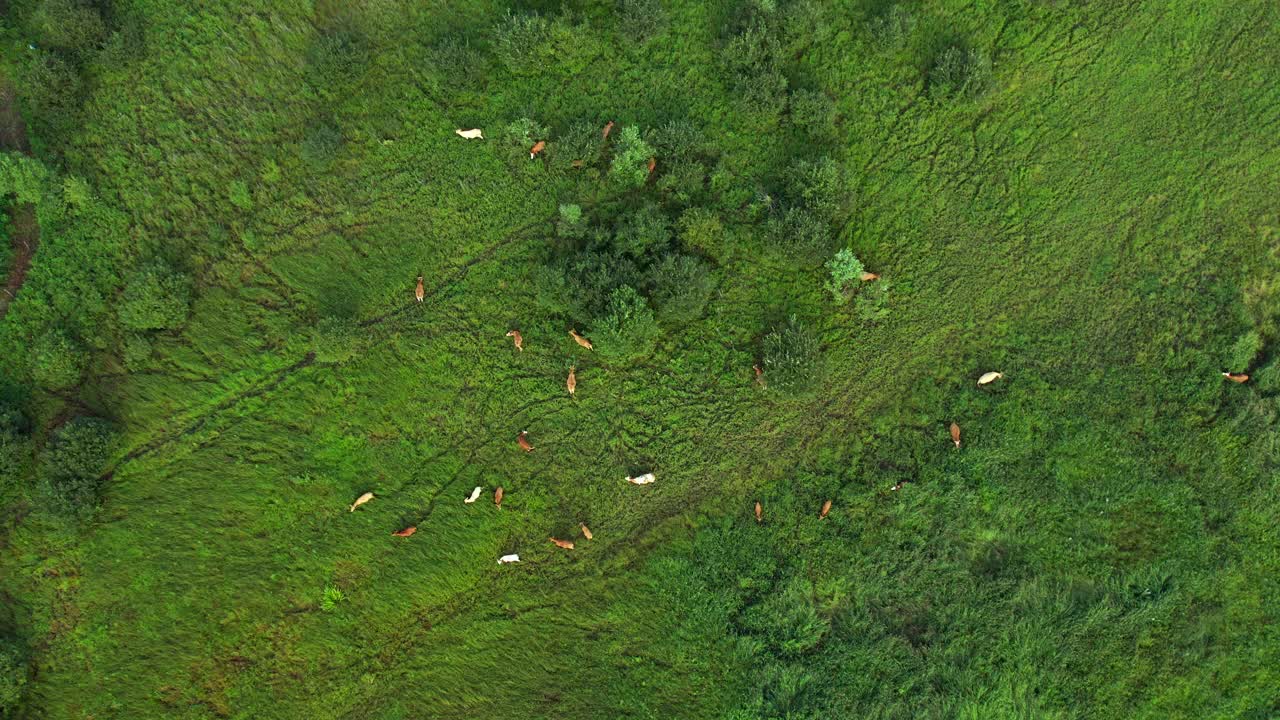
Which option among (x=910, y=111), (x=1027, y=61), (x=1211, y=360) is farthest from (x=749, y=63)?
(x=1211, y=360)

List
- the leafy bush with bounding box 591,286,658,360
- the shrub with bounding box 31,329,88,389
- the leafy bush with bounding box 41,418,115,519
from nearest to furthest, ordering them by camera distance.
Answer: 1. the leafy bush with bounding box 41,418,115,519
2. the shrub with bounding box 31,329,88,389
3. the leafy bush with bounding box 591,286,658,360

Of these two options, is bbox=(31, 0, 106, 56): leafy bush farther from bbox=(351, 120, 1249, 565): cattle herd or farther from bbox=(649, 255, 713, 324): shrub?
bbox=(649, 255, 713, 324): shrub

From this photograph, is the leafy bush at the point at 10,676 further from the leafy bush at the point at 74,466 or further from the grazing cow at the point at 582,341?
the grazing cow at the point at 582,341

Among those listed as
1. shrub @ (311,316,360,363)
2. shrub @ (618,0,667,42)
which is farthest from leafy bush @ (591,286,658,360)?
shrub @ (618,0,667,42)

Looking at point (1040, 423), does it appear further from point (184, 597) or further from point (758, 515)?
point (184, 597)

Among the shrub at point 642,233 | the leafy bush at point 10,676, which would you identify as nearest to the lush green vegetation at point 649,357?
the shrub at point 642,233

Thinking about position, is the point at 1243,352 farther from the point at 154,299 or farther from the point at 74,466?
the point at 74,466

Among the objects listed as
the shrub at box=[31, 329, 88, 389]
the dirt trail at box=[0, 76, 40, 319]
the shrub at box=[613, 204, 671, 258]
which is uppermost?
the shrub at box=[613, 204, 671, 258]
